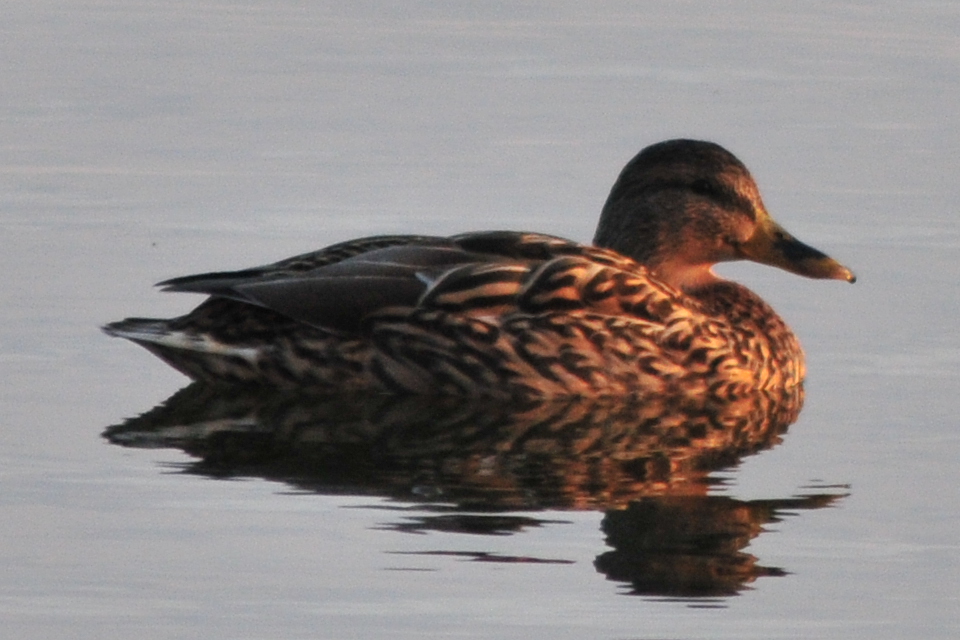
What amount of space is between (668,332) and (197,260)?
2696 millimetres

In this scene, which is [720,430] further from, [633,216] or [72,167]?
[72,167]

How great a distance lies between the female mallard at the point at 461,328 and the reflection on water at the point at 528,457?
0.13 metres

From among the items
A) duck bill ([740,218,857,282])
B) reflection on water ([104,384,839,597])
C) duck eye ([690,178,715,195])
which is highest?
duck eye ([690,178,715,195])

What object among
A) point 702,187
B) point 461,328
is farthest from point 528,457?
point 702,187

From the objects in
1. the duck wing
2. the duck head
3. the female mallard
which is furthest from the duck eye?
the duck wing

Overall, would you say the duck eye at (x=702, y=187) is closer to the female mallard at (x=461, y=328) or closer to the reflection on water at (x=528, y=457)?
the female mallard at (x=461, y=328)

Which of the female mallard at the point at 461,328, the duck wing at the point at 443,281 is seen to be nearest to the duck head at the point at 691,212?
the female mallard at the point at 461,328

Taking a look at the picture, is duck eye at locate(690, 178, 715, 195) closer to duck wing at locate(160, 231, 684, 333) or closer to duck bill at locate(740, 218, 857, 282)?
duck bill at locate(740, 218, 857, 282)

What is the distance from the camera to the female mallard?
11602 mm

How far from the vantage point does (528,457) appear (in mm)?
10438

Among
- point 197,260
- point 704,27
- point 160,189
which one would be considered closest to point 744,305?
point 197,260

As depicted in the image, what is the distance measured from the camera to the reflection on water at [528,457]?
362 inches

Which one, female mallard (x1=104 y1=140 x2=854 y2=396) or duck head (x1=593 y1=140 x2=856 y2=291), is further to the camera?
duck head (x1=593 y1=140 x2=856 y2=291)

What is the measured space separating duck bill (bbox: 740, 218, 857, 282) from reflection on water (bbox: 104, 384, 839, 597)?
81 centimetres
